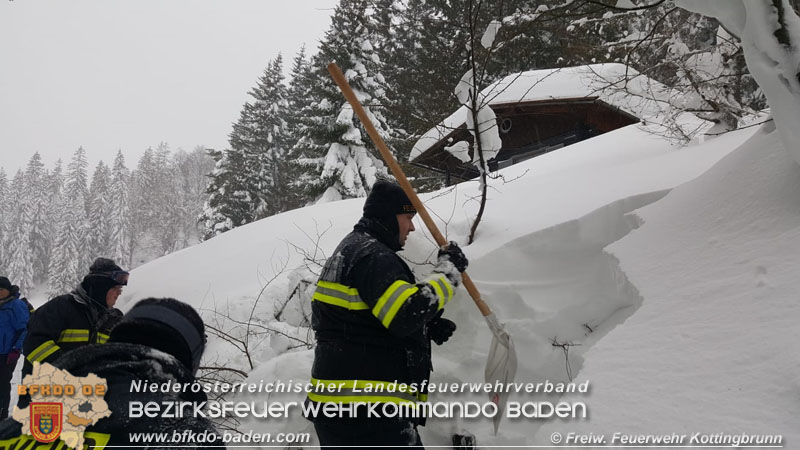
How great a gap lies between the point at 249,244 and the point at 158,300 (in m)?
6.88

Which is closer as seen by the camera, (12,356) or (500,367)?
(500,367)

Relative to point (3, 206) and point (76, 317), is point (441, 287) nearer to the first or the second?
point (76, 317)

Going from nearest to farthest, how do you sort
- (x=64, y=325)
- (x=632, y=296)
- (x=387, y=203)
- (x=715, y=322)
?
(x=715, y=322)
(x=387, y=203)
(x=632, y=296)
(x=64, y=325)

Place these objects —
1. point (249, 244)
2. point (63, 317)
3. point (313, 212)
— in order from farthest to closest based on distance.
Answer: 1. point (313, 212)
2. point (249, 244)
3. point (63, 317)

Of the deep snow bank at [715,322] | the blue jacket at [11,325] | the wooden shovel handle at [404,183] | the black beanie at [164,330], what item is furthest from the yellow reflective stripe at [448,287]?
the blue jacket at [11,325]

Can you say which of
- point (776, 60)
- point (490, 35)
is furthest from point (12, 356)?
point (776, 60)

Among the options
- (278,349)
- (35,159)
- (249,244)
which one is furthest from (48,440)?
(35,159)

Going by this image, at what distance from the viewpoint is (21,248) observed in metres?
42.6

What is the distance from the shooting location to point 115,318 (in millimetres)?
3604

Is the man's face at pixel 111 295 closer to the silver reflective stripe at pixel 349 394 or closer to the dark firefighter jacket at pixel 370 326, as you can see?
the dark firefighter jacket at pixel 370 326

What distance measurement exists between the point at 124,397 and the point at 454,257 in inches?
69.1

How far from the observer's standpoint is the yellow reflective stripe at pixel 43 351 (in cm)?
311

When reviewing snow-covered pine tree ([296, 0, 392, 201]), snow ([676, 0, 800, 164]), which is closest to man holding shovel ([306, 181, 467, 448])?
snow ([676, 0, 800, 164])

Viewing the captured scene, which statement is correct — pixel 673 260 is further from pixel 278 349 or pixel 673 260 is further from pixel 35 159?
pixel 35 159
